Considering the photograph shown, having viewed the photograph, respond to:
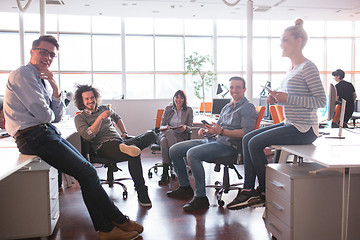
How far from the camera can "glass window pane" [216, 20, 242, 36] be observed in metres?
10.0

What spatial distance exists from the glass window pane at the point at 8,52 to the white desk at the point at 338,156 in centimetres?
873

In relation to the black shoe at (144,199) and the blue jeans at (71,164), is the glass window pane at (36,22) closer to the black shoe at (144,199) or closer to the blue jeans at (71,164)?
the black shoe at (144,199)

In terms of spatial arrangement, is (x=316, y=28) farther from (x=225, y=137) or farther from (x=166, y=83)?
(x=225, y=137)

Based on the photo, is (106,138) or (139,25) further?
(139,25)

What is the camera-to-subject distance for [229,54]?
1014 cm

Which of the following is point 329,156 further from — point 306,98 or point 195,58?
point 195,58

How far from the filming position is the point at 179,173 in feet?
11.5

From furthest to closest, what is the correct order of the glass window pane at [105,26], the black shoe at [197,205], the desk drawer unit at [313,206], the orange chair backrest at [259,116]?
the glass window pane at [105,26] < the orange chair backrest at [259,116] < the black shoe at [197,205] < the desk drawer unit at [313,206]

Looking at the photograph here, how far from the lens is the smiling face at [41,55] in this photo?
2289 millimetres

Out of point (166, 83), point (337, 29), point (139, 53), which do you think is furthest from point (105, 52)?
point (337, 29)

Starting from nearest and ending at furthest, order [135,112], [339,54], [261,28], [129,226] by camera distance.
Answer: [129,226] → [135,112] → [261,28] → [339,54]

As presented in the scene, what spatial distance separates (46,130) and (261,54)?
9169mm

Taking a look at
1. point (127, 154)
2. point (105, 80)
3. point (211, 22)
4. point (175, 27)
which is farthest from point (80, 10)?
point (127, 154)

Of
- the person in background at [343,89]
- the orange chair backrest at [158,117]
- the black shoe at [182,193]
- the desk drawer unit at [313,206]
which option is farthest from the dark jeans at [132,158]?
the person in background at [343,89]
